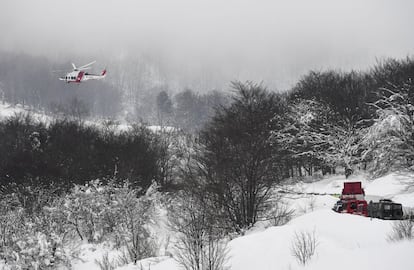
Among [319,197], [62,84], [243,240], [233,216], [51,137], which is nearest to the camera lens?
[243,240]

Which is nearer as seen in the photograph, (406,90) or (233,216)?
(233,216)

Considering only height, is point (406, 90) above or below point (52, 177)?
above

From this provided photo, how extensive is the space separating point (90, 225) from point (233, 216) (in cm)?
962

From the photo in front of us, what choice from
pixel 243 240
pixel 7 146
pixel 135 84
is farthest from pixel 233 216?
pixel 135 84

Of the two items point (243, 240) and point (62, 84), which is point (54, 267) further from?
point (62, 84)

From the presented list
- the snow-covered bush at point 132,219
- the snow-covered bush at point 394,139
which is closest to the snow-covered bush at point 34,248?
the snow-covered bush at point 132,219

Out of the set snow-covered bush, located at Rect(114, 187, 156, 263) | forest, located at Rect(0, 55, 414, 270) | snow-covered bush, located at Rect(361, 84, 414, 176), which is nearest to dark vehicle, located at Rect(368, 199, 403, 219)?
forest, located at Rect(0, 55, 414, 270)

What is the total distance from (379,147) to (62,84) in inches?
5133

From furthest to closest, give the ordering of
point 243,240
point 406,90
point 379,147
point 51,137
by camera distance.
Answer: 1. point 51,137
2. point 406,90
3. point 379,147
4. point 243,240

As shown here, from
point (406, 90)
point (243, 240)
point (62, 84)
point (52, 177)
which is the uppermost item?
point (62, 84)

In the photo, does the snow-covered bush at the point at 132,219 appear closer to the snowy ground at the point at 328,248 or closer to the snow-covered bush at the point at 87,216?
the snow-covered bush at the point at 87,216

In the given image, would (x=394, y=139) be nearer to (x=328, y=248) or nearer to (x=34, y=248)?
(x=328, y=248)

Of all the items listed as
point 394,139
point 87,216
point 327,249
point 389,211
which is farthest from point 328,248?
point 394,139

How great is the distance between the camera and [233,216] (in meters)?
21.5
